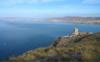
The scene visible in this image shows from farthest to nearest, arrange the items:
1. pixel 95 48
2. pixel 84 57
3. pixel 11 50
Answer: pixel 11 50 → pixel 95 48 → pixel 84 57

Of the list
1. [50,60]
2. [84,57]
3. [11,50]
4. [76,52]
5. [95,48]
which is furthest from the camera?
[11,50]

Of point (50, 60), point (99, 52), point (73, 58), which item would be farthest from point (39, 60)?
point (99, 52)

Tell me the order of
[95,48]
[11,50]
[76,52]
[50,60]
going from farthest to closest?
1. [11,50]
2. [95,48]
3. [76,52]
4. [50,60]

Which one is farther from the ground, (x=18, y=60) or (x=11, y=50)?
(x=18, y=60)

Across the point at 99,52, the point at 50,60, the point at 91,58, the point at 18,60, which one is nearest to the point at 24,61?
the point at 18,60

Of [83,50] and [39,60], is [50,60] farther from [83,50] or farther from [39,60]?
[83,50]

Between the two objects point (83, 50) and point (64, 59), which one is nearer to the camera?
point (64, 59)

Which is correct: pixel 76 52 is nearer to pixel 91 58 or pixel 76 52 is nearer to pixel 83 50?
pixel 83 50

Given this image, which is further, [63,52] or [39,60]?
[63,52]

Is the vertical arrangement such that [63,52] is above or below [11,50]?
above
